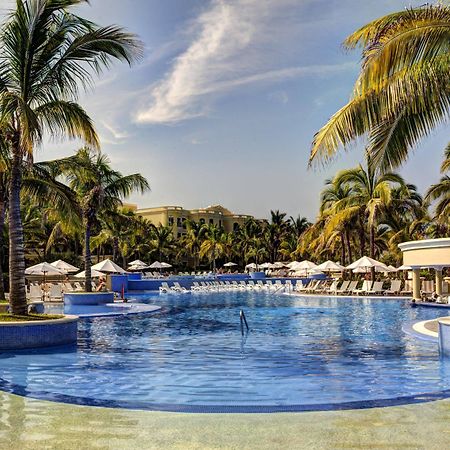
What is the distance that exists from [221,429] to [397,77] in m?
5.70

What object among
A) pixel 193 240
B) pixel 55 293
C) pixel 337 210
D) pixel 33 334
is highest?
pixel 193 240

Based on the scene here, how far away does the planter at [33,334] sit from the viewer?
35.2 feet

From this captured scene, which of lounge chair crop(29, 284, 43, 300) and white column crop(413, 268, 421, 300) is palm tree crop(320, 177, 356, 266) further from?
lounge chair crop(29, 284, 43, 300)

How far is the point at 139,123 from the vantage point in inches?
808

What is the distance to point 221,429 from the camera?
16.9 feet

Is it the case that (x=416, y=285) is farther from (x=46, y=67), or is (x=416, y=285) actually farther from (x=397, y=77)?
(x=46, y=67)

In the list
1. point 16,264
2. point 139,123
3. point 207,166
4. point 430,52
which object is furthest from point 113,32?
point 207,166

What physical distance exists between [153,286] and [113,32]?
25.6 m

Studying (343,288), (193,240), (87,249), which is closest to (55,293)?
(87,249)

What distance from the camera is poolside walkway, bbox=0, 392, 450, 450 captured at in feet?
15.3

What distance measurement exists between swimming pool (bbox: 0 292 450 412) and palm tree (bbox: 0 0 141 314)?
2992 mm

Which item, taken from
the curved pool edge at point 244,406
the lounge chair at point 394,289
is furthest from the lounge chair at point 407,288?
the curved pool edge at point 244,406

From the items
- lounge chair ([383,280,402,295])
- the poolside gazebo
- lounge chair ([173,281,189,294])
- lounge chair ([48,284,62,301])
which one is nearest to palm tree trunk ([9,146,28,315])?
lounge chair ([48,284,62,301])

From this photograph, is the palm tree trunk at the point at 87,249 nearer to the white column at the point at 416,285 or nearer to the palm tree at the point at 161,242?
the white column at the point at 416,285
